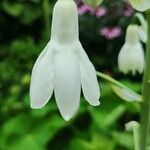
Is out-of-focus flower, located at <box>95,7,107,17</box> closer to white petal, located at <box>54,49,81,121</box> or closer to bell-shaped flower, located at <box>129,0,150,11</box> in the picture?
bell-shaped flower, located at <box>129,0,150,11</box>

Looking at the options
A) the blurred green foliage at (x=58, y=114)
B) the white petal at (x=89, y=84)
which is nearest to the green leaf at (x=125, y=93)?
the white petal at (x=89, y=84)

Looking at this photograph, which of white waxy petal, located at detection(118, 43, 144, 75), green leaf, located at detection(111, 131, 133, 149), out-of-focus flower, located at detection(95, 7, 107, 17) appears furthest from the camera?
out-of-focus flower, located at detection(95, 7, 107, 17)

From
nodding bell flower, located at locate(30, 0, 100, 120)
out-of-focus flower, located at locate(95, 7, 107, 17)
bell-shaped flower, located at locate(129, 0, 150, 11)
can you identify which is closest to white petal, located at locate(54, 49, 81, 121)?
nodding bell flower, located at locate(30, 0, 100, 120)

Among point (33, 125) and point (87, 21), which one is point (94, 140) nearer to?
point (33, 125)

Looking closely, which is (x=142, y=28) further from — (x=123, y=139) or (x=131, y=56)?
(x=123, y=139)

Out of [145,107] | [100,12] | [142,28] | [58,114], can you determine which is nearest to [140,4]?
[145,107]

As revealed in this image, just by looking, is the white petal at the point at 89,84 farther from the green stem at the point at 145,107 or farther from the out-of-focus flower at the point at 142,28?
the out-of-focus flower at the point at 142,28
